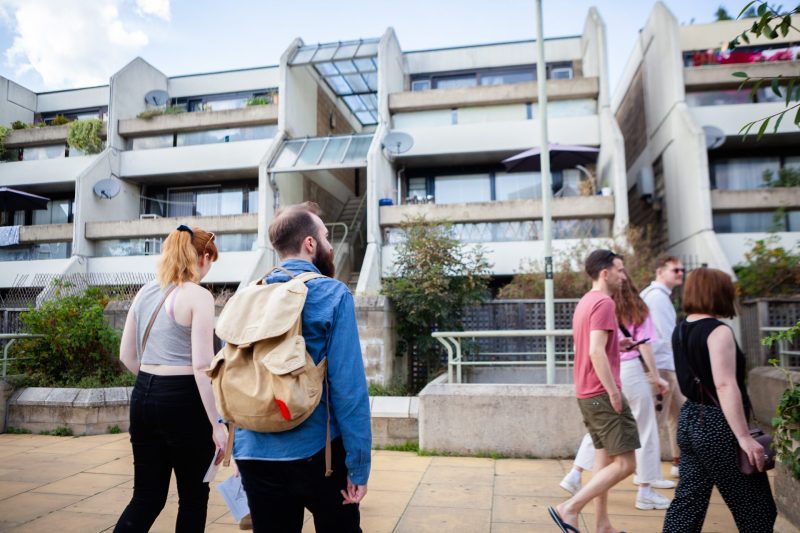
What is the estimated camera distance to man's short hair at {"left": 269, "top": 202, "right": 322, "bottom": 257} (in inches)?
86.4

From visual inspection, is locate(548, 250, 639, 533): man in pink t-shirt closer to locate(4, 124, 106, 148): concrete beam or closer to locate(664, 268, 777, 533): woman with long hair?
locate(664, 268, 777, 533): woman with long hair

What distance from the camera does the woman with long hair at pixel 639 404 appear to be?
420 cm

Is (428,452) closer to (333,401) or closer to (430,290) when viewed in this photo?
(430,290)

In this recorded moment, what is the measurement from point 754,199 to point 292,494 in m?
17.4

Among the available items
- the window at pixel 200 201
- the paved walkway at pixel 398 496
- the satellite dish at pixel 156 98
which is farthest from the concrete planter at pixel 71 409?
the satellite dish at pixel 156 98

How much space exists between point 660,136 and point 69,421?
17861 mm

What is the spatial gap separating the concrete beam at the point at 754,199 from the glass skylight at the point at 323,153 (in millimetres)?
10783

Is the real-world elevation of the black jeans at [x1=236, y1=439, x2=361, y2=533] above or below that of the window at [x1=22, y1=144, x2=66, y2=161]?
below

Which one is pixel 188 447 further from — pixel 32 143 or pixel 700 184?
pixel 32 143

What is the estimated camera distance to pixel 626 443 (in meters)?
3.39

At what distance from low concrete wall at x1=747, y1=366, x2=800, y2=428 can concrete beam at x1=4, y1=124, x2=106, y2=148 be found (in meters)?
23.6

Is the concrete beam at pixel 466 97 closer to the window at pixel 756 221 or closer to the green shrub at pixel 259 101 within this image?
the green shrub at pixel 259 101

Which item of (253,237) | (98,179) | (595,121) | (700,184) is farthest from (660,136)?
(98,179)

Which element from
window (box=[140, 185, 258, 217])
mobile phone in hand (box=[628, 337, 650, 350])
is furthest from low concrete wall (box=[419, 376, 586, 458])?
window (box=[140, 185, 258, 217])
